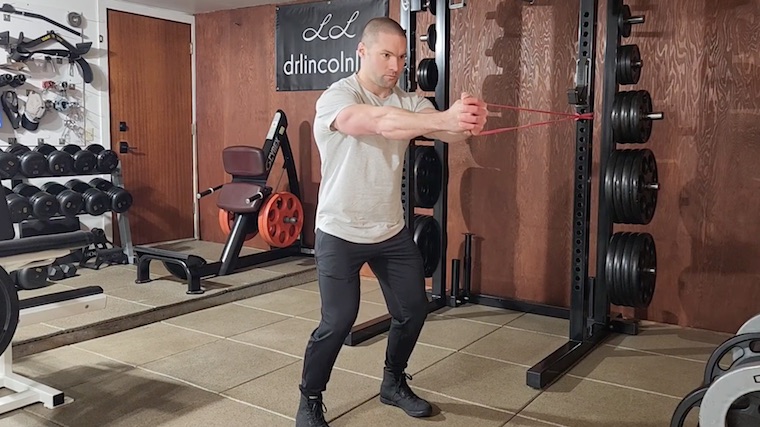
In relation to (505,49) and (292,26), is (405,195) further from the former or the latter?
(292,26)

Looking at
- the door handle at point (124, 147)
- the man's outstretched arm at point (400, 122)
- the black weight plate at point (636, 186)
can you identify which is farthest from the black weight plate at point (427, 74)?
the door handle at point (124, 147)

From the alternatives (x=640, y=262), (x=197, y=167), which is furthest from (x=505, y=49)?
(x=197, y=167)

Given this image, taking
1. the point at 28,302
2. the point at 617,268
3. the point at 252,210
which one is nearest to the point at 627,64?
the point at 617,268

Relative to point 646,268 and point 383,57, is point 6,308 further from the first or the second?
point 646,268

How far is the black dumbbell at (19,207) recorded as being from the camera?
4.91 m

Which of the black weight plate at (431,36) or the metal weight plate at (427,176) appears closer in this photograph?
the metal weight plate at (427,176)

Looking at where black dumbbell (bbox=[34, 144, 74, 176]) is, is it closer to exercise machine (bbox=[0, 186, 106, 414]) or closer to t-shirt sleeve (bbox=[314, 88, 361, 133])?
exercise machine (bbox=[0, 186, 106, 414])

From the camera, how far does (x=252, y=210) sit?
5219 millimetres

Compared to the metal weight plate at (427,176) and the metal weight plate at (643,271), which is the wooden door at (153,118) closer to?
the metal weight plate at (427,176)

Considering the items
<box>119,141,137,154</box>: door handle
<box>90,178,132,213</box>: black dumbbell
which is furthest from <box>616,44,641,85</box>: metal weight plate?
<box>119,141,137,154</box>: door handle

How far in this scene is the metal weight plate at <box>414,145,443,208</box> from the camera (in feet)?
13.7

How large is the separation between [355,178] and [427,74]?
194cm

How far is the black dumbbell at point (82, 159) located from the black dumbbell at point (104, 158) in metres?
0.04

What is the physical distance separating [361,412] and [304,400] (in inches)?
15.3
